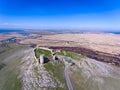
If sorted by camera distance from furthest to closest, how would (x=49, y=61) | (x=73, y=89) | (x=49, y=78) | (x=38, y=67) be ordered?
(x=49, y=61), (x=38, y=67), (x=49, y=78), (x=73, y=89)

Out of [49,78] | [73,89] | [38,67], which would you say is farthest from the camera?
[38,67]

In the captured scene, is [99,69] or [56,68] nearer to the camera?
[56,68]

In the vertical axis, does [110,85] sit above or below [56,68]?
below

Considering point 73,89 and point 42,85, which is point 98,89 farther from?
point 42,85

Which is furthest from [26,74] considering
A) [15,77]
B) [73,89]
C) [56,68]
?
[73,89]

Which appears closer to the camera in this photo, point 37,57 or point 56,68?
point 56,68

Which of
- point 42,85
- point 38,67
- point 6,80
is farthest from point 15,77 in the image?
point 42,85

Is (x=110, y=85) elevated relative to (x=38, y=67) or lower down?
lower down

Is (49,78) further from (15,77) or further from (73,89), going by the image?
(15,77)

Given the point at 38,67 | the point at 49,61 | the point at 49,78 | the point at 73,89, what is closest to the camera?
the point at 73,89
